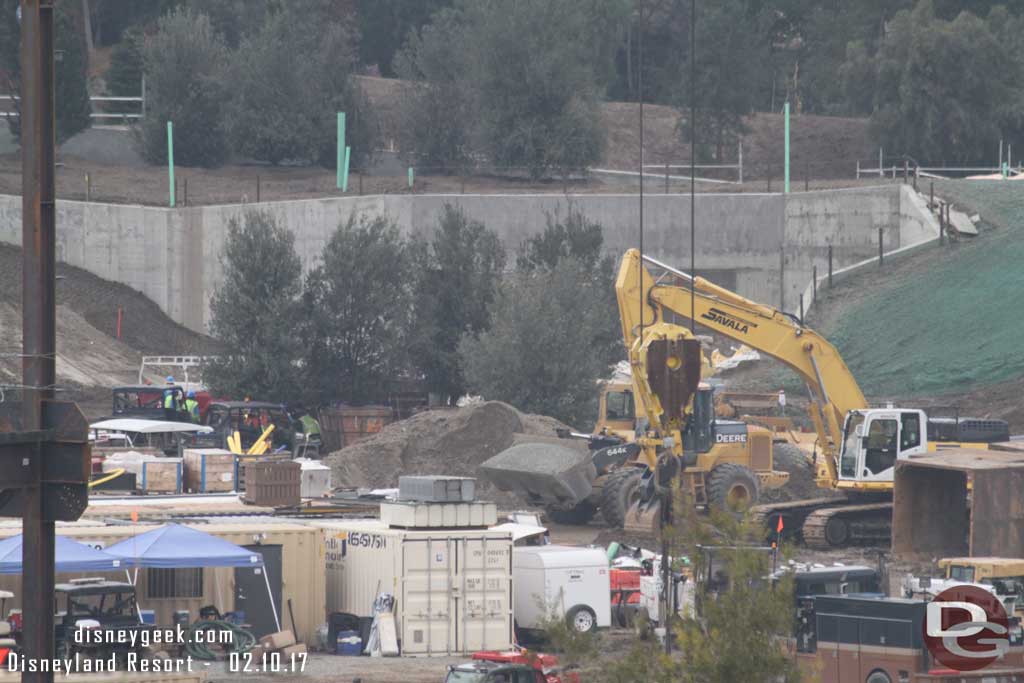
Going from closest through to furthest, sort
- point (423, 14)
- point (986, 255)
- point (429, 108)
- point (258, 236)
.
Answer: point (258, 236), point (986, 255), point (429, 108), point (423, 14)

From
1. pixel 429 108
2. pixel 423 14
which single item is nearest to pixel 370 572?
pixel 429 108

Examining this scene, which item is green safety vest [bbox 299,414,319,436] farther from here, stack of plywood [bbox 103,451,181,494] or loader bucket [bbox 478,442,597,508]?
loader bucket [bbox 478,442,597,508]

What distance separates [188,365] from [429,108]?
73.6 feet

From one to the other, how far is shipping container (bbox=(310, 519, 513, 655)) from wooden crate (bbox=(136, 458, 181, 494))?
10114mm

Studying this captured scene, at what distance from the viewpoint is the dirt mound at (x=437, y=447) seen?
39125 mm

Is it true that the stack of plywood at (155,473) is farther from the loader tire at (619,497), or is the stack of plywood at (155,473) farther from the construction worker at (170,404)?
the construction worker at (170,404)

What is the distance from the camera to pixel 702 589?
1216 centimetres

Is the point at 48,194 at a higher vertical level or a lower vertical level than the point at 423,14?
lower

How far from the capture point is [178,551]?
2270cm

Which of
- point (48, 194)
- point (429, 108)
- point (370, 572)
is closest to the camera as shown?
point (48, 194)

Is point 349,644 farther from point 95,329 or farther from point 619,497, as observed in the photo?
point 95,329

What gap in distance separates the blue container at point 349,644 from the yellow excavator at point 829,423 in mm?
10137

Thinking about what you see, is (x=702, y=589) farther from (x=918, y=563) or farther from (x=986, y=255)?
(x=986, y=255)

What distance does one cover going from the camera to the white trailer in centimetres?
2466
